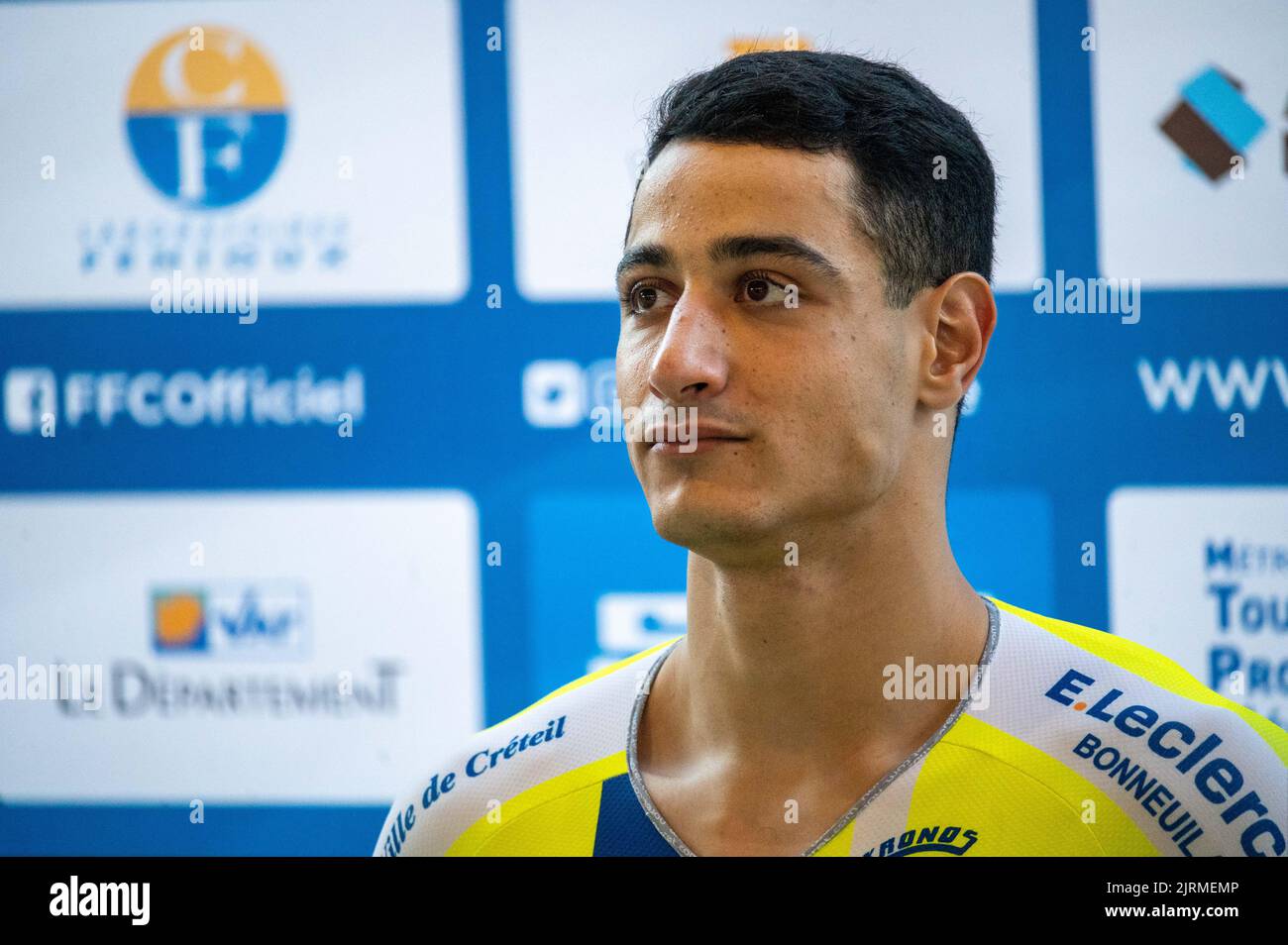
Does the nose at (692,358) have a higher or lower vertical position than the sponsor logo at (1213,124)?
lower

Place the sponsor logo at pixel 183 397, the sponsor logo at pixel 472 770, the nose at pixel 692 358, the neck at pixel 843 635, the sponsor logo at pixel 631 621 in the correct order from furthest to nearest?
1. the sponsor logo at pixel 183 397
2. the sponsor logo at pixel 631 621
3. the sponsor logo at pixel 472 770
4. the neck at pixel 843 635
5. the nose at pixel 692 358

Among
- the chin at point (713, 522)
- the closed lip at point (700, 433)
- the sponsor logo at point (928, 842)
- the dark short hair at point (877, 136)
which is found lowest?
the sponsor logo at point (928, 842)

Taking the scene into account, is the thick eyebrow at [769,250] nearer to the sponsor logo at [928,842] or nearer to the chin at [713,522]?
the chin at [713,522]

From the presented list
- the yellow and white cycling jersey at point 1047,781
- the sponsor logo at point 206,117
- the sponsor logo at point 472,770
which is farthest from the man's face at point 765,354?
the sponsor logo at point 206,117

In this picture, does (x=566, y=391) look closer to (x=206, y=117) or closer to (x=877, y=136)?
(x=206, y=117)

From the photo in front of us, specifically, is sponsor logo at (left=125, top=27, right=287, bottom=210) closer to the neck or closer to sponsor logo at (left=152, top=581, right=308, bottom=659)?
sponsor logo at (left=152, top=581, right=308, bottom=659)

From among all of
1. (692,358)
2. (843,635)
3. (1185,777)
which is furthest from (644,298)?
(1185,777)

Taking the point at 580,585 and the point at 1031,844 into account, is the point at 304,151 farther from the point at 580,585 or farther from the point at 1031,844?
the point at 1031,844

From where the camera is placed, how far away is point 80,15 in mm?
2684

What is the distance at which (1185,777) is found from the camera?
4.46ft

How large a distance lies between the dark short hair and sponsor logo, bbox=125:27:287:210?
140 cm

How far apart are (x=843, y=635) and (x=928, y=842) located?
9.7 inches

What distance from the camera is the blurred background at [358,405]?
233 centimetres
